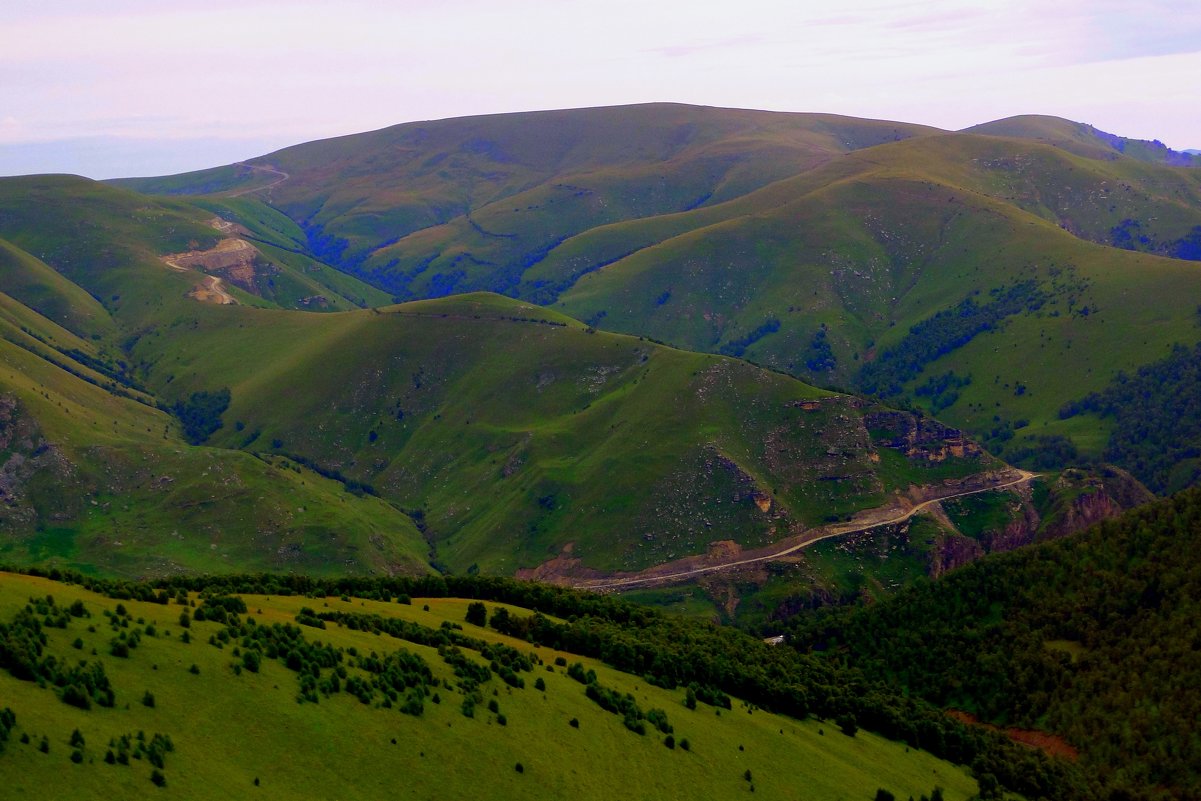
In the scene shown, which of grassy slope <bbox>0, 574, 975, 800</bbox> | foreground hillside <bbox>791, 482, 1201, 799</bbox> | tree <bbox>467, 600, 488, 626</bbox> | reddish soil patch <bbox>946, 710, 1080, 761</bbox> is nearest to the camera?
grassy slope <bbox>0, 574, 975, 800</bbox>

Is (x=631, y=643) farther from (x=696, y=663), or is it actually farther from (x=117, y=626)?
(x=117, y=626)

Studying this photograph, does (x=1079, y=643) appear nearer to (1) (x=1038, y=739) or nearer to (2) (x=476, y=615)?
(1) (x=1038, y=739)

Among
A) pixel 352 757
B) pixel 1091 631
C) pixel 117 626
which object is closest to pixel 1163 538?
pixel 1091 631

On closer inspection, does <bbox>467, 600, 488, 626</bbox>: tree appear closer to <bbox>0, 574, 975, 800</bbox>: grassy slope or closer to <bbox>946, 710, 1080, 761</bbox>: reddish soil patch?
<bbox>0, 574, 975, 800</bbox>: grassy slope

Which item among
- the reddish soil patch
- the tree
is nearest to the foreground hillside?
the reddish soil patch

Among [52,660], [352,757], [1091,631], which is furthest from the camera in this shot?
[1091,631]

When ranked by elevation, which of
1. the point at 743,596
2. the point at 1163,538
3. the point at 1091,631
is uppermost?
the point at 1163,538
